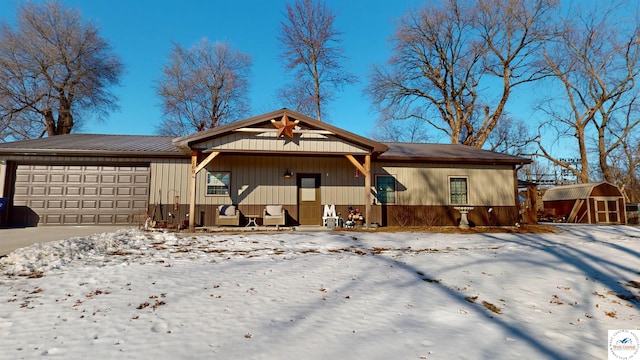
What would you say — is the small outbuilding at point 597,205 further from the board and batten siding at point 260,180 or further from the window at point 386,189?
the board and batten siding at point 260,180

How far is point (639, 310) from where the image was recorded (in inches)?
165

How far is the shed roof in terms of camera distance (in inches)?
683

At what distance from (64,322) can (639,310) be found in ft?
21.9

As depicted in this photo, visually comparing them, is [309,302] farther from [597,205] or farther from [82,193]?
[597,205]

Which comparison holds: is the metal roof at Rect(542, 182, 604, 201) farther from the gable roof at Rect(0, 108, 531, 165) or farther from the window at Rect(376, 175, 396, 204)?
the window at Rect(376, 175, 396, 204)

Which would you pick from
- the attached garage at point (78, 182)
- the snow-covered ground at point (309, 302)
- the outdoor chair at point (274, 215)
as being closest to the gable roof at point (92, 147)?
the attached garage at point (78, 182)

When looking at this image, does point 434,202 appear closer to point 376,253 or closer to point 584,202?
point 376,253

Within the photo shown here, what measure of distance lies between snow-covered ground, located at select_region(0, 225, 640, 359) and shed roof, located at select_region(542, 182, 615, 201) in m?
12.9

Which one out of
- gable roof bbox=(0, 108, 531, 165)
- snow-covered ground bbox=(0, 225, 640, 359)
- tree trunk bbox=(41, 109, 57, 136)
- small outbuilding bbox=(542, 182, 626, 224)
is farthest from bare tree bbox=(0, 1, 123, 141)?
small outbuilding bbox=(542, 182, 626, 224)

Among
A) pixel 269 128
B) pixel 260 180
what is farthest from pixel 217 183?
pixel 269 128

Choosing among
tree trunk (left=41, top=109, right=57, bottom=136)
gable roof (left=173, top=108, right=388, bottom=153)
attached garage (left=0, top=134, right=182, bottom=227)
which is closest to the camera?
gable roof (left=173, top=108, right=388, bottom=153)

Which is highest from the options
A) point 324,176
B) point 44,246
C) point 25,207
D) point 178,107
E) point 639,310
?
point 178,107

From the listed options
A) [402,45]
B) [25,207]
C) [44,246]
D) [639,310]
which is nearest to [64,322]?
Result: [44,246]

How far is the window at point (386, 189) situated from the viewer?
12125 mm
